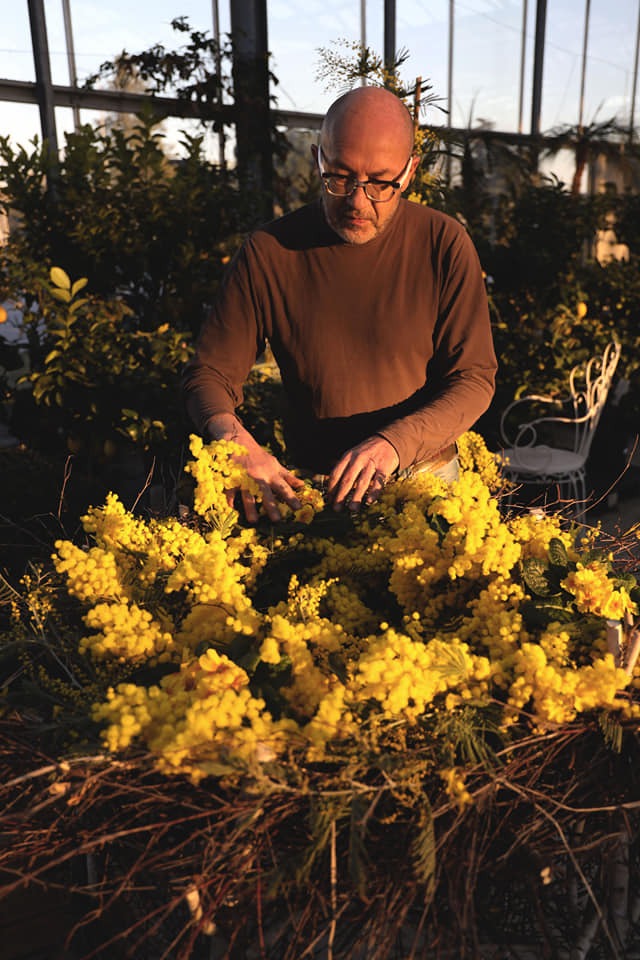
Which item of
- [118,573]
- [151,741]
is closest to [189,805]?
[151,741]

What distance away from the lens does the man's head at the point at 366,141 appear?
4.53 ft

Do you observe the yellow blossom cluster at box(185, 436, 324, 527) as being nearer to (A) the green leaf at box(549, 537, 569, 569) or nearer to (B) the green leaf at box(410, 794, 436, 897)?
(A) the green leaf at box(549, 537, 569, 569)

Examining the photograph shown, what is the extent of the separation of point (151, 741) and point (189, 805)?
7 cm

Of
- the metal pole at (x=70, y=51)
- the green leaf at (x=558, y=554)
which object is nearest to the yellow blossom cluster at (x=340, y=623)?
the green leaf at (x=558, y=554)

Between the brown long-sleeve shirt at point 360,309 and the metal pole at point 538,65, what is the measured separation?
24.8 ft

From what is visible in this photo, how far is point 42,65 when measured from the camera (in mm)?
4988

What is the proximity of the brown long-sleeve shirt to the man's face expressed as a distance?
0.63ft

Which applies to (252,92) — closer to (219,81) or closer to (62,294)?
(219,81)

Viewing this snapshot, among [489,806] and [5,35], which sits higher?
[5,35]

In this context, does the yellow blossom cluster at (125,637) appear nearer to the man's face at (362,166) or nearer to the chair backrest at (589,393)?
the man's face at (362,166)

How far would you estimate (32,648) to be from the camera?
3.26ft

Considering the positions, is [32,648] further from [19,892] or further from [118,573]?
[19,892]

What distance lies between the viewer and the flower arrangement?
71 cm

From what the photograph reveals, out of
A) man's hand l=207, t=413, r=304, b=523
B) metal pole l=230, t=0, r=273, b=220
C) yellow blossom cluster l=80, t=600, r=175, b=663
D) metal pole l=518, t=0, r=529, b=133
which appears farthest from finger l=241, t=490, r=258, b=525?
metal pole l=518, t=0, r=529, b=133
